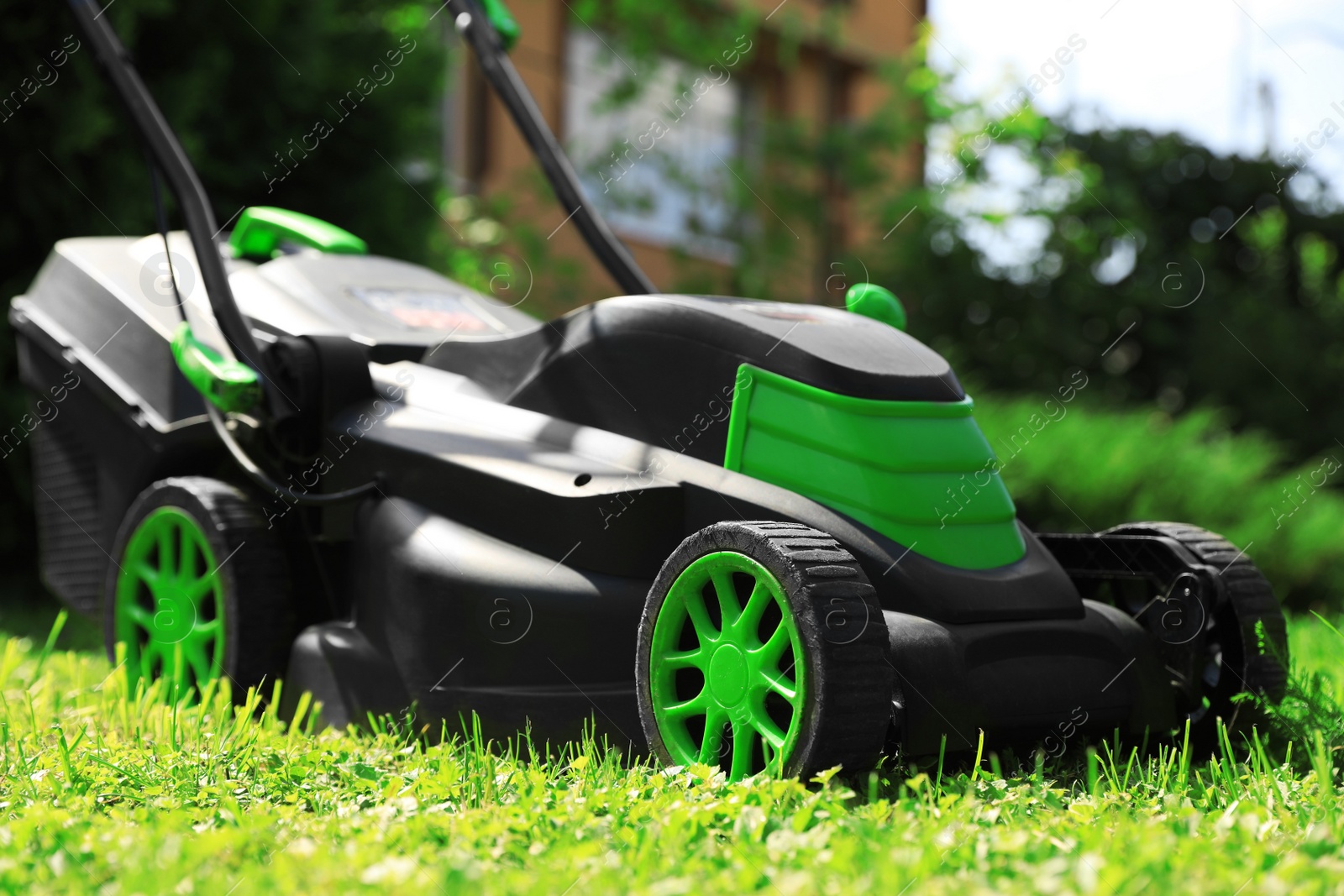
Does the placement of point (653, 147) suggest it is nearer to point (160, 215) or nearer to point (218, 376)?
point (160, 215)

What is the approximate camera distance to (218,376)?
109 inches

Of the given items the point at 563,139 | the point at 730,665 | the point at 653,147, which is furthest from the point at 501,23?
the point at 563,139

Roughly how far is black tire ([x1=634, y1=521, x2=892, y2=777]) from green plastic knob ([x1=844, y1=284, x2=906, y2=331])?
0.87 meters

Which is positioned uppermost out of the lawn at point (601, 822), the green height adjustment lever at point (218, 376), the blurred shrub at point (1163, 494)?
the green height adjustment lever at point (218, 376)

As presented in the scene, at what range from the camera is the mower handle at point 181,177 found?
283cm

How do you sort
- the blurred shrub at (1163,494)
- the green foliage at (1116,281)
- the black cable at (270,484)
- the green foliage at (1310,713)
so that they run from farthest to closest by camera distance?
the green foliage at (1116,281), the blurred shrub at (1163,494), the black cable at (270,484), the green foliage at (1310,713)

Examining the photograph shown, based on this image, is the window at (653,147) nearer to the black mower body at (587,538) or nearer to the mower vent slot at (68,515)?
the mower vent slot at (68,515)

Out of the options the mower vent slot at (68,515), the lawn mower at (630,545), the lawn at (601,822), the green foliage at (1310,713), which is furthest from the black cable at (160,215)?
the green foliage at (1310,713)

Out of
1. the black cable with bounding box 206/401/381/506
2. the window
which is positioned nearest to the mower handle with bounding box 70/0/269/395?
the black cable with bounding box 206/401/381/506

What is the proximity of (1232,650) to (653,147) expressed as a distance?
6.74 m

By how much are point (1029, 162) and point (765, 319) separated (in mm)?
6274

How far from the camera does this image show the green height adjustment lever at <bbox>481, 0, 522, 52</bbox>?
3.61 m

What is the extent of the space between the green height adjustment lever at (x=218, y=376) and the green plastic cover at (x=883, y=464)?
3.42ft

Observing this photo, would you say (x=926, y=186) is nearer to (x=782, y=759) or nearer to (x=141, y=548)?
(x=141, y=548)
